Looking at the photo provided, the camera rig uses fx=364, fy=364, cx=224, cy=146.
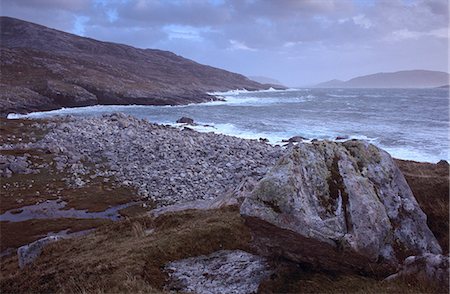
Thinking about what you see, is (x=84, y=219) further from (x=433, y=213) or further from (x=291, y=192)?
(x=433, y=213)

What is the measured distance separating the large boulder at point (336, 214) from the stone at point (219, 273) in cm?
72

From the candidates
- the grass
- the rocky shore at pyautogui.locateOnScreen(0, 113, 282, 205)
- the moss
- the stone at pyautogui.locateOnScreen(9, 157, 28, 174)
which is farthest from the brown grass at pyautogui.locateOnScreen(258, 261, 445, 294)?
the stone at pyautogui.locateOnScreen(9, 157, 28, 174)

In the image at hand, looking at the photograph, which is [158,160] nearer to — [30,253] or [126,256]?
[30,253]

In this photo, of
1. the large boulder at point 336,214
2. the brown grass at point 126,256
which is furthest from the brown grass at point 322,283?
the brown grass at point 126,256

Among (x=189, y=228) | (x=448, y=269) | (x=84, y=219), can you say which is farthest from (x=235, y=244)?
(x=84, y=219)

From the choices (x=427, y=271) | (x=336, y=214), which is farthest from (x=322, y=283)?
(x=427, y=271)

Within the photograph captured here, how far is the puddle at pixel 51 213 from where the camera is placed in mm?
26297

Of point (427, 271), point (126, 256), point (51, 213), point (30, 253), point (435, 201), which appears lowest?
point (51, 213)

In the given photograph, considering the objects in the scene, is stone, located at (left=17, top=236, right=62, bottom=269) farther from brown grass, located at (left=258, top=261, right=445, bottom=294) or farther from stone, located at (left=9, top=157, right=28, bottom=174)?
stone, located at (left=9, top=157, right=28, bottom=174)

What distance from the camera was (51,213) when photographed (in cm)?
2698

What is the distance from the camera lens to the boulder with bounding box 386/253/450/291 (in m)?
8.42

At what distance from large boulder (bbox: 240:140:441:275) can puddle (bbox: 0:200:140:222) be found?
61.9 ft

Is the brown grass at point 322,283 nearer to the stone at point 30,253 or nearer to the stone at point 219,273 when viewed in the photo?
the stone at point 219,273

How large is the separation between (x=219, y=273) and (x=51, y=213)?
809 inches
